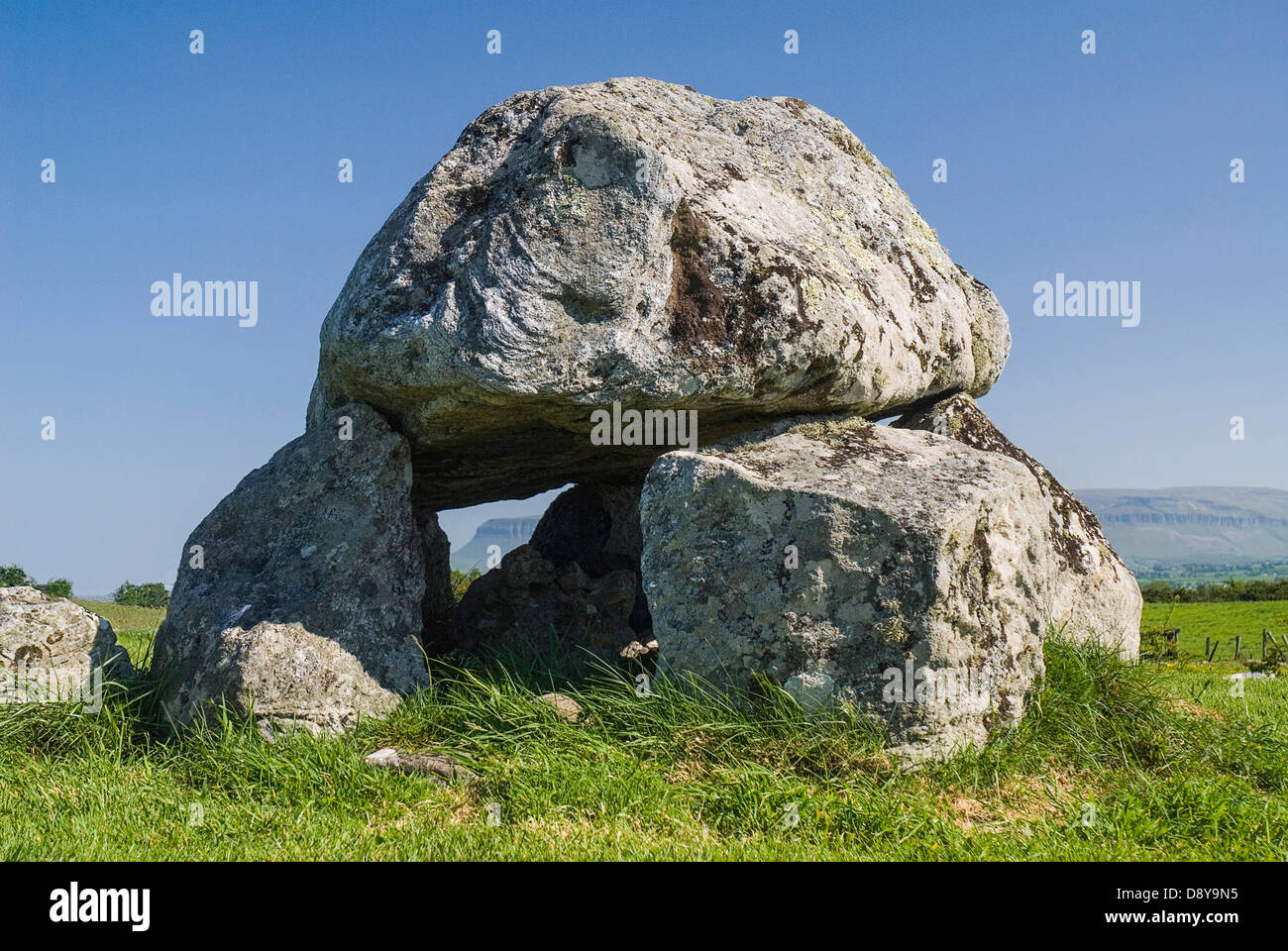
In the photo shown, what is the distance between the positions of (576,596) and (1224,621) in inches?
1429

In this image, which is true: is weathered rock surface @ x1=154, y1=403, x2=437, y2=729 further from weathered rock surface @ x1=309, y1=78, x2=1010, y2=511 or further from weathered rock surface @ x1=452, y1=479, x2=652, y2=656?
weathered rock surface @ x1=452, y1=479, x2=652, y2=656

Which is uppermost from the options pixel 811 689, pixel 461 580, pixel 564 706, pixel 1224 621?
pixel 811 689

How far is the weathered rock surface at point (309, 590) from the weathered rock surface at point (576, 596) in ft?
4.68

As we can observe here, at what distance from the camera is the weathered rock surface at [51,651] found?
798cm

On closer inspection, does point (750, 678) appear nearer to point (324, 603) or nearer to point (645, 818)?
point (645, 818)

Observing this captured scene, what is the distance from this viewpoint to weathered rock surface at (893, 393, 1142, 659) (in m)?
9.10

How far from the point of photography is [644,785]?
6.25 meters

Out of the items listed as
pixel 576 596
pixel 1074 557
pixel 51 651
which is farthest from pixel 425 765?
pixel 1074 557

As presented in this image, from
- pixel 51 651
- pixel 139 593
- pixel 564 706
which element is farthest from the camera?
pixel 139 593

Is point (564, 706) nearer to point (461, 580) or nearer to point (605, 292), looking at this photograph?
point (605, 292)

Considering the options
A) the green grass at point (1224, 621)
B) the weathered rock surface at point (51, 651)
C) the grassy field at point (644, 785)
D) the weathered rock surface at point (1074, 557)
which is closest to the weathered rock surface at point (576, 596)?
the grassy field at point (644, 785)

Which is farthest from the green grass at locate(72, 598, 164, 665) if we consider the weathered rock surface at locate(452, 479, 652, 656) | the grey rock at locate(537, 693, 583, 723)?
the grey rock at locate(537, 693, 583, 723)

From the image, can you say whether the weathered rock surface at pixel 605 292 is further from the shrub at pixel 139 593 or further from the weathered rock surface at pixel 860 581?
the shrub at pixel 139 593

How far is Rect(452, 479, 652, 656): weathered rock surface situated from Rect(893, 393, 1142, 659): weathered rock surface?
3.02 metres
